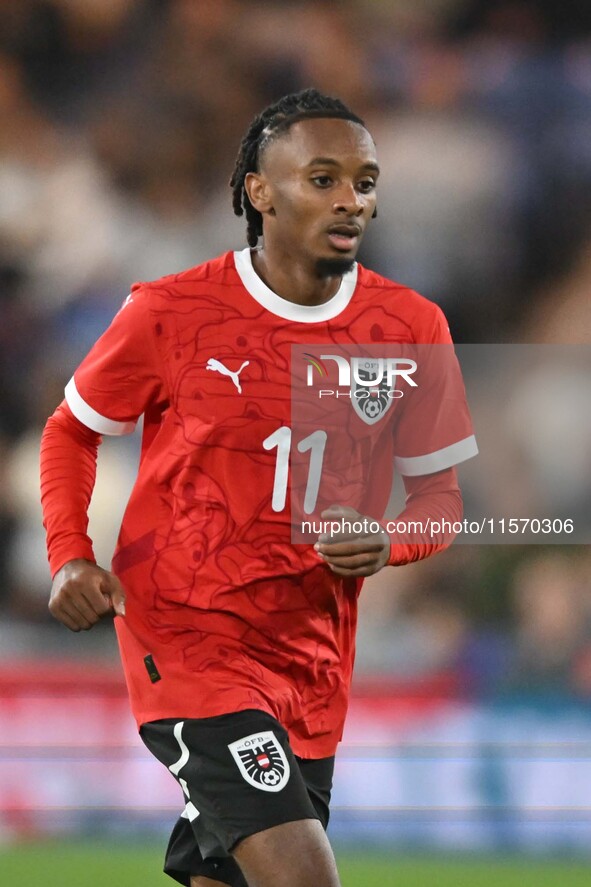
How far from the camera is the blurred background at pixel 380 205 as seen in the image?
5.04m

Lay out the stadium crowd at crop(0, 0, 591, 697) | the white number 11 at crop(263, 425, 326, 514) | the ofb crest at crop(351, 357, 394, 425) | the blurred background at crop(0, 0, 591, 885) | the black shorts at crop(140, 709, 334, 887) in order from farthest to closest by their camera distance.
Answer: the stadium crowd at crop(0, 0, 591, 697) → the blurred background at crop(0, 0, 591, 885) → the ofb crest at crop(351, 357, 394, 425) → the white number 11 at crop(263, 425, 326, 514) → the black shorts at crop(140, 709, 334, 887)

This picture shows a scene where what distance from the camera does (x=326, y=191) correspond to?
2570 mm

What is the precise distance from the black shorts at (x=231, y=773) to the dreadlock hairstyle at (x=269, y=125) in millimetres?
1035

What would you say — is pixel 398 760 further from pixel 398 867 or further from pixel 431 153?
pixel 431 153

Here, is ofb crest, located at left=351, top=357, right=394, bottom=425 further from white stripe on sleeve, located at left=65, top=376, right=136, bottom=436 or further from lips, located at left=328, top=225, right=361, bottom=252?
white stripe on sleeve, located at left=65, top=376, right=136, bottom=436

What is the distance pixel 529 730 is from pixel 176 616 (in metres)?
2.54

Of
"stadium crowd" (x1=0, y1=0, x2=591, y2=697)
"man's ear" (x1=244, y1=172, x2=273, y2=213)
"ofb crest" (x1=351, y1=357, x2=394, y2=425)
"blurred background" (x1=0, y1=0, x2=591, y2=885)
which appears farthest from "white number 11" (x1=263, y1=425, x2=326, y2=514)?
"stadium crowd" (x1=0, y1=0, x2=591, y2=697)

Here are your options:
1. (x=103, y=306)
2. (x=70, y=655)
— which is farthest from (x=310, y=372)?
(x=103, y=306)

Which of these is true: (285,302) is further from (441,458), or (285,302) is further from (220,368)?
(441,458)

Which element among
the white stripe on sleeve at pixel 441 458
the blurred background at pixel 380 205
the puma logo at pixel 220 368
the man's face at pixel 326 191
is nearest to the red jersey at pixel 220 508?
the puma logo at pixel 220 368

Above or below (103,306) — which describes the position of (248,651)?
below

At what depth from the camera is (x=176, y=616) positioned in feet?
8.17

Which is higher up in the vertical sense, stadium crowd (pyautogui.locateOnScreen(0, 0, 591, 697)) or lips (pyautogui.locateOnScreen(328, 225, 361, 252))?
stadium crowd (pyautogui.locateOnScreen(0, 0, 591, 697))

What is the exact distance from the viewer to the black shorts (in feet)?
7.41
